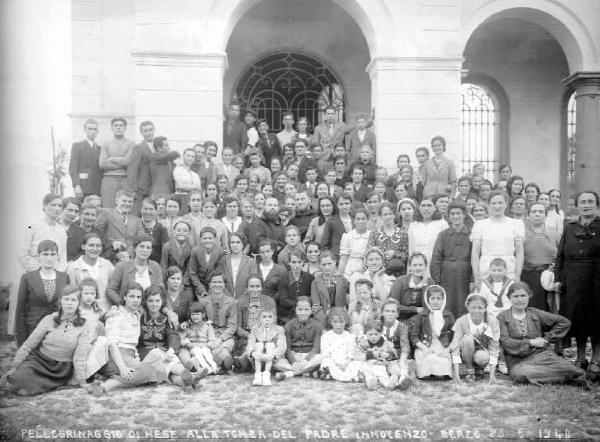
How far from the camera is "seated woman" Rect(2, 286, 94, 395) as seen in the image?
19.6 ft

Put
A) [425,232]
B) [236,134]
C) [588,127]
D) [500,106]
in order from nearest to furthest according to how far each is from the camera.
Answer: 1. [425,232]
2. [236,134]
3. [588,127]
4. [500,106]

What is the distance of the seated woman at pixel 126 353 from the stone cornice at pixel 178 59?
17.3 feet

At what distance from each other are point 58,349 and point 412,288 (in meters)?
3.32

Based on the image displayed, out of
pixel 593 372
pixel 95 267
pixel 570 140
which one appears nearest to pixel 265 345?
pixel 95 267

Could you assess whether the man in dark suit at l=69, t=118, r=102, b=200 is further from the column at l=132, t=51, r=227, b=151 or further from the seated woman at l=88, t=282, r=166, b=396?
the seated woman at l=88, t=282, r=166, b=396

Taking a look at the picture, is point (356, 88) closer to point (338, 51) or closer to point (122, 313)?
point (338, 51)

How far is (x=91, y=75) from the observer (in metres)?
12.3

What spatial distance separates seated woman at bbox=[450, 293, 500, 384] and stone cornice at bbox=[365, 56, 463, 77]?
561 cm

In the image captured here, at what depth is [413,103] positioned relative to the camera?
11297mm

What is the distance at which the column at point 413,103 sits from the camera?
11.3 meters

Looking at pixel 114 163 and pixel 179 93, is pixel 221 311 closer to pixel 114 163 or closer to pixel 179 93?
pixel 114 163

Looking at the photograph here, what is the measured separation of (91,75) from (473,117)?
854 cm

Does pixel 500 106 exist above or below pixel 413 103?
above

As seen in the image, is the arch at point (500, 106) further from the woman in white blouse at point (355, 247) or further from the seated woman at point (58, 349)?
the seated woman at point (58, 349)
